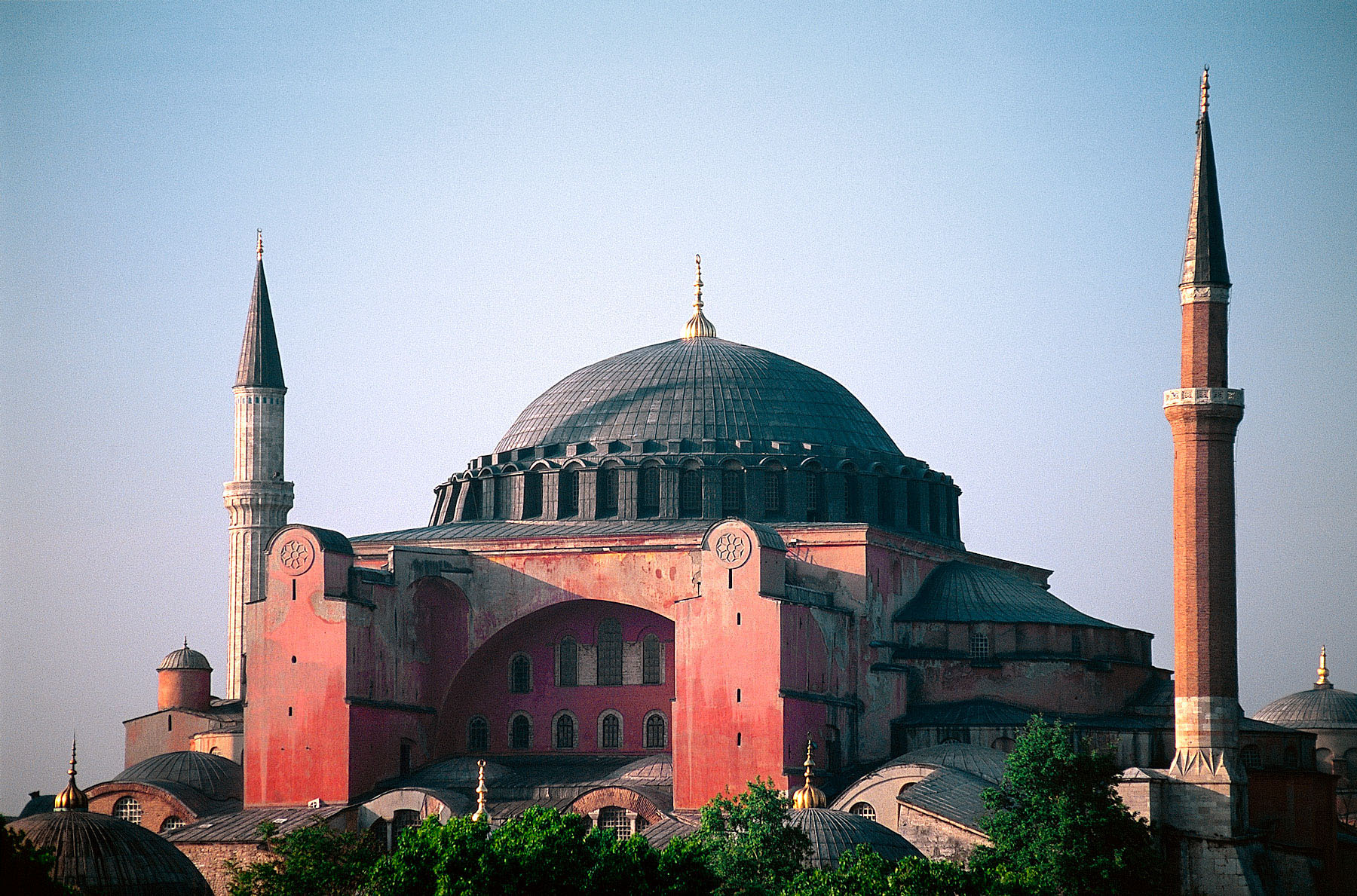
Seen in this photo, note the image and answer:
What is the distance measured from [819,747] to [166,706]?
16744mm

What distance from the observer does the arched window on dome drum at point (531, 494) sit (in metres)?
49.5

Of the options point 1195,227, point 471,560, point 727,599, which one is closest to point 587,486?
point 471,560

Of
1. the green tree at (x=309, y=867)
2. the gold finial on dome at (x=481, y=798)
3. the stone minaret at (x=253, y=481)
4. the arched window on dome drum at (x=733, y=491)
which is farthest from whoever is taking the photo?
the stone minaret at (x=253, y=481)

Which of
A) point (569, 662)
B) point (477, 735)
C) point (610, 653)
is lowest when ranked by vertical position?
point (477, 735)

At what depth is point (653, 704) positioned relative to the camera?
4553 cm

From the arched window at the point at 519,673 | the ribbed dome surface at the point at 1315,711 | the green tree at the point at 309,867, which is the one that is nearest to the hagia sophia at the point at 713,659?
the arched window at the point at 519,673

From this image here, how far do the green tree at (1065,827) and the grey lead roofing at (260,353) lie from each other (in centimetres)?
2472

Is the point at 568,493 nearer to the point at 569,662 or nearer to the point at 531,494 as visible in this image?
the point at 531,494

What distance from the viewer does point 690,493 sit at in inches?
1901

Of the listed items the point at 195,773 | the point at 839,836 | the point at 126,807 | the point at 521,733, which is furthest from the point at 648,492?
the point at 839,836

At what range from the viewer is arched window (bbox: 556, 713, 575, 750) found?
45.8 m

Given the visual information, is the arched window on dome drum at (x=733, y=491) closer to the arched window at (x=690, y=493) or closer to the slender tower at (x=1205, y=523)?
the arched window at (x=690, y=493)

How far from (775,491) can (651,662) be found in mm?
4949

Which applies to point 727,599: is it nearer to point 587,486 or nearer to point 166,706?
point 587,486
